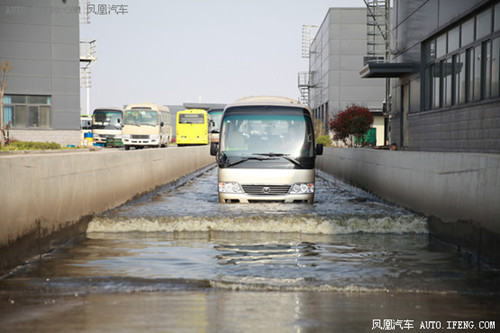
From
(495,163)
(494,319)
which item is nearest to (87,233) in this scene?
(495,163)

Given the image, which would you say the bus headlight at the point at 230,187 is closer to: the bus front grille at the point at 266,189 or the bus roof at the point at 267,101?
the bus front grille at the point at 266,189

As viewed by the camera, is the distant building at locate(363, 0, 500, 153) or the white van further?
the white van

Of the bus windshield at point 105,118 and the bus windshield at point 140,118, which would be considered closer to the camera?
the bus windshield at point 140,118

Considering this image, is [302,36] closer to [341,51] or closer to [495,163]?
[341,51]

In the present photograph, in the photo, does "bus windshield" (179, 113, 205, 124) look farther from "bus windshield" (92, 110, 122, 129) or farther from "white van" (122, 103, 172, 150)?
"white van" (122, 103, 172, 150)

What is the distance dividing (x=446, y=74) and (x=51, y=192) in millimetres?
18148

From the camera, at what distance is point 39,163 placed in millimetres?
9555

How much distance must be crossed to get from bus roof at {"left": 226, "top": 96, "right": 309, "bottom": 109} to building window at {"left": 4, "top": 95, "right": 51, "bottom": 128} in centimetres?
4386

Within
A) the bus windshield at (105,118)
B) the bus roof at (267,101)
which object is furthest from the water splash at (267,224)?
the bus windshield at (105,118)

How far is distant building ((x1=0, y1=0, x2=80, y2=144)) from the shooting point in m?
58.8

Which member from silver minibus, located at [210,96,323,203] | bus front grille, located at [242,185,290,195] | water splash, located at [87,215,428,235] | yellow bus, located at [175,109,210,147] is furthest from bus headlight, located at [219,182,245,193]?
yellow bus, located at [175,109,210,147]

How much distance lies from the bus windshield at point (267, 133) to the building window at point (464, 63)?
20.3 ft

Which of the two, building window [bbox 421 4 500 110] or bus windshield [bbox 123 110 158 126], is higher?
building window [bbox 421 4 500 110]

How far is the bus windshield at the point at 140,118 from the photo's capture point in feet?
160
